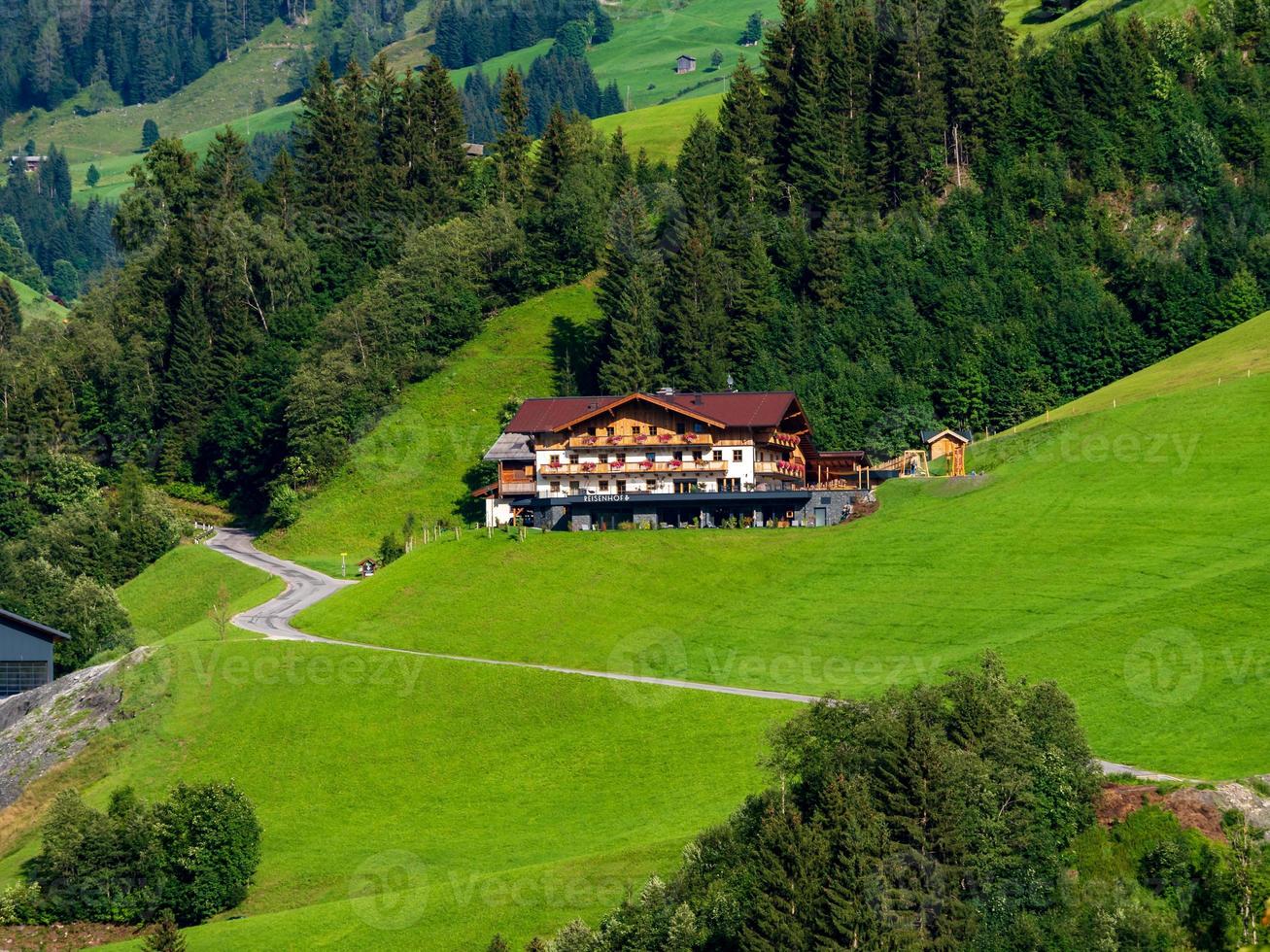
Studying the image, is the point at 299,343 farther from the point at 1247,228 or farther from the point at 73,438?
the point at 1247,228

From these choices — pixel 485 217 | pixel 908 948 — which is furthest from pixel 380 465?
pixel 908 948

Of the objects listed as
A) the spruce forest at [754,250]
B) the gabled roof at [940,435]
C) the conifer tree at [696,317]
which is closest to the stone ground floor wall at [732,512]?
the gabled roof at [940,435]

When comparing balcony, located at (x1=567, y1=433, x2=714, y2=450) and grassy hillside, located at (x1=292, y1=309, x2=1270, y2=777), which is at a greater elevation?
balcony, located at (x1=567, y1=433, x2=714, y2=450)

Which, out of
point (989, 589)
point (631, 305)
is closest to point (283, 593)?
point (631, 305)

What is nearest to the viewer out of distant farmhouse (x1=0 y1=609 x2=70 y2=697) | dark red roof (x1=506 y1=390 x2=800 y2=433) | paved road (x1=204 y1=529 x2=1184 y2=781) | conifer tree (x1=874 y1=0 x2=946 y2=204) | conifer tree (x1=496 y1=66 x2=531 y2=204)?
paved road (x1=204 y1=529 x2=1184 y2=781)

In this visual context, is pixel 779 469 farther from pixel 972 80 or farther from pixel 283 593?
pixel 972 80

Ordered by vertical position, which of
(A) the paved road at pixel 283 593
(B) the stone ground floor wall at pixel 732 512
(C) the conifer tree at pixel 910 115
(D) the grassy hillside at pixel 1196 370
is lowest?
(A) the paved road at pixel 283 593

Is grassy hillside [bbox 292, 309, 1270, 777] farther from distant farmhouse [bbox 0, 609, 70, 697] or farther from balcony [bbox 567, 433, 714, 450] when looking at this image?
distant farmhouse [bbox 0, 609, 70, 697]
